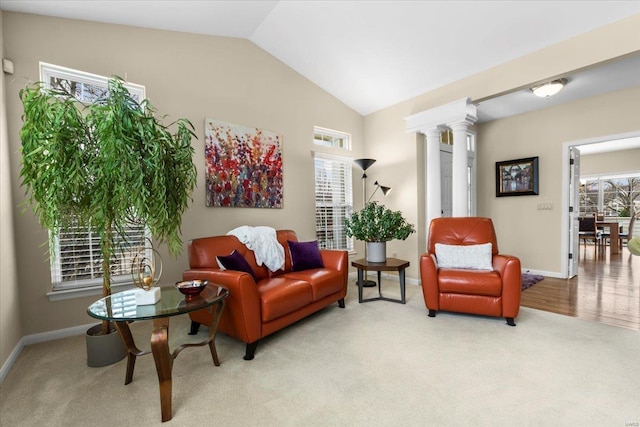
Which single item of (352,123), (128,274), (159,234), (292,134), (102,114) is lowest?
(128,274)

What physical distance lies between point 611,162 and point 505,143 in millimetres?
5218

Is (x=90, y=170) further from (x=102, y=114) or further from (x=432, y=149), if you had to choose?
(x=432, y=149)

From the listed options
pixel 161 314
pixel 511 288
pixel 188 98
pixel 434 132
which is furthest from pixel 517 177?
pixel 161 314

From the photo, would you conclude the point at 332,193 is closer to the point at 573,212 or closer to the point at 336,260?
the point at 336,260

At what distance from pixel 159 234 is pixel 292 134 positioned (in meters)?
2.56

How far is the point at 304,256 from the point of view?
332cm

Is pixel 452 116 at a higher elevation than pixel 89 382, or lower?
higher

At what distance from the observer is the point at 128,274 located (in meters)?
3.03

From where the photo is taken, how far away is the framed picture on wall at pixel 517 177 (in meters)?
4.79

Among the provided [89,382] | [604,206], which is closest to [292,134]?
[89,382]

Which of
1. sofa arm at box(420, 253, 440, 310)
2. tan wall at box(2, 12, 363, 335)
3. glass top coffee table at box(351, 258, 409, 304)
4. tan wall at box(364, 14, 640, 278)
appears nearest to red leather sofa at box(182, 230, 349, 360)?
glass top coffee table at box(351, 258, 409, 304)

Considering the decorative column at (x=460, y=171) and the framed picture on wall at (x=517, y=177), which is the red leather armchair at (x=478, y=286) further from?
the framed picture on wall at (x=517, y=177)

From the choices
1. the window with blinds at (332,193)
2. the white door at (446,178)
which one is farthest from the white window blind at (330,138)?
the white door at (446,178)

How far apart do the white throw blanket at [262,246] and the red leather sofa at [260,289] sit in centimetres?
6
